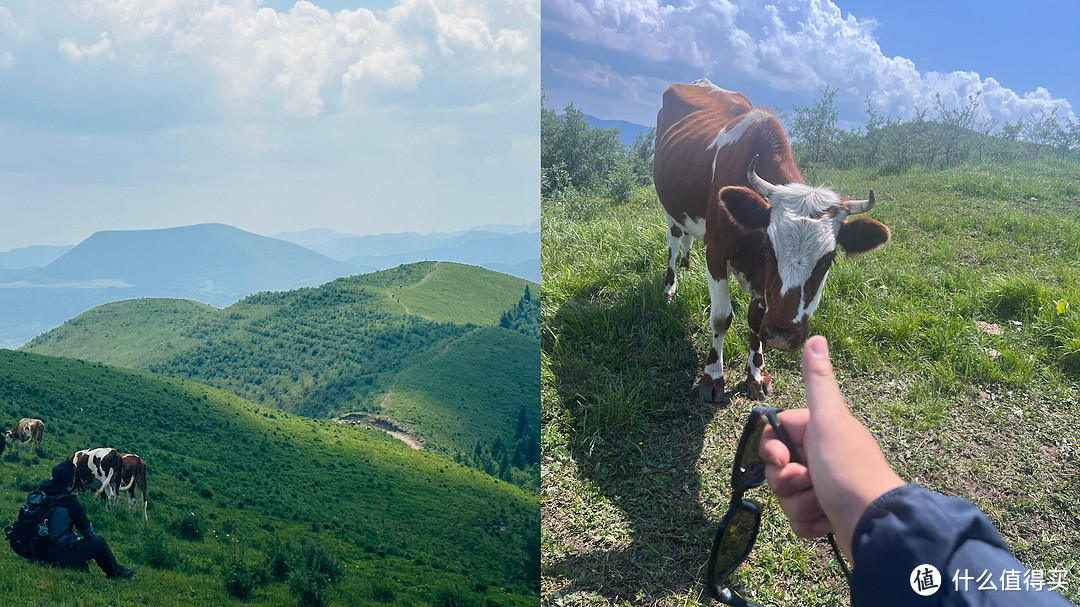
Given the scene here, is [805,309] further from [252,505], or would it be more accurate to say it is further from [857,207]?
[252,505]

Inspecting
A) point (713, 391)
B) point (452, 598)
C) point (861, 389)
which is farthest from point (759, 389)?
point (452, 598)

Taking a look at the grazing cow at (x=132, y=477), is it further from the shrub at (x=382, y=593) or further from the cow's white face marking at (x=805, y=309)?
the cow's white face marking at (x=805, y=309)

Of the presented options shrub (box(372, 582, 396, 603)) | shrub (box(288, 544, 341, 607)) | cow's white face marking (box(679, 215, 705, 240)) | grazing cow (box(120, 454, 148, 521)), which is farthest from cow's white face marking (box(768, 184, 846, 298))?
grazing cow (box(120, 454, 148, 521))

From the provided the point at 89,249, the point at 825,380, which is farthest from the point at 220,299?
the point at 825,380

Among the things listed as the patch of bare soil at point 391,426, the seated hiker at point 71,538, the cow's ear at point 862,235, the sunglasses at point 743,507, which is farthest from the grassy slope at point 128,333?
the cow's ear at point 862,235

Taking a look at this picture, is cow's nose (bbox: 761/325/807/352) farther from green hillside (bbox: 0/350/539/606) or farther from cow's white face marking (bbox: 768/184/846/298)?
green hillside (bbox: 0/350/539/606)
